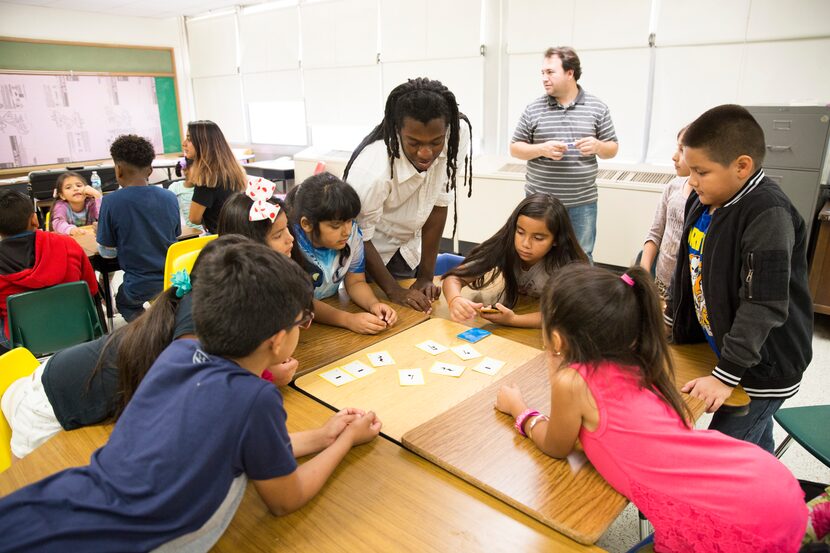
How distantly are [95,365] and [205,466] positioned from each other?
0.67m

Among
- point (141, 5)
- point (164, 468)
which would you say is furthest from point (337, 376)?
point (141, 5)

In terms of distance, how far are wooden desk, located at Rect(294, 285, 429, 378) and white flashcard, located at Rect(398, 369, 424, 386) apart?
0.24 meters

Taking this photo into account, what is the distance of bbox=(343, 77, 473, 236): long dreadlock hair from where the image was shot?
1.97 m

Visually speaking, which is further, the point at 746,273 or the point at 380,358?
the point at 380,358

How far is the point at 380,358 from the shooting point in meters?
1.66

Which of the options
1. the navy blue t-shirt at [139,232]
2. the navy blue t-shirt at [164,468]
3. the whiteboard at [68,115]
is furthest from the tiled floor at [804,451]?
the whiteboard at [68,115]

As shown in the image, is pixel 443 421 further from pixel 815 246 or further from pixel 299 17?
pixel 299 17

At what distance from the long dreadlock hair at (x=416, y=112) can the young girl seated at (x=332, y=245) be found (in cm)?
24

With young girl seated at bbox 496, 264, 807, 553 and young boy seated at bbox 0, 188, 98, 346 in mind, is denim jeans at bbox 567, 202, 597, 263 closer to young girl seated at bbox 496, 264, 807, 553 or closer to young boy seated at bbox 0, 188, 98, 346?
young girl seated at bbox 496, 264, 807, 553

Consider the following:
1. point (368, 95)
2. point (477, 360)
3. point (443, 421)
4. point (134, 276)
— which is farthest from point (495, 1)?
point (443, 421)

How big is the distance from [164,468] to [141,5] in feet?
25.6

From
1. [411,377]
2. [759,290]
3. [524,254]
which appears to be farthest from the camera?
[524,254]

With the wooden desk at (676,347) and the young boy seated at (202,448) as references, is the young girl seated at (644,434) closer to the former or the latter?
the wooden desk at (676,347)

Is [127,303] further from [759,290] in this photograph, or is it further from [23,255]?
[759,290]
